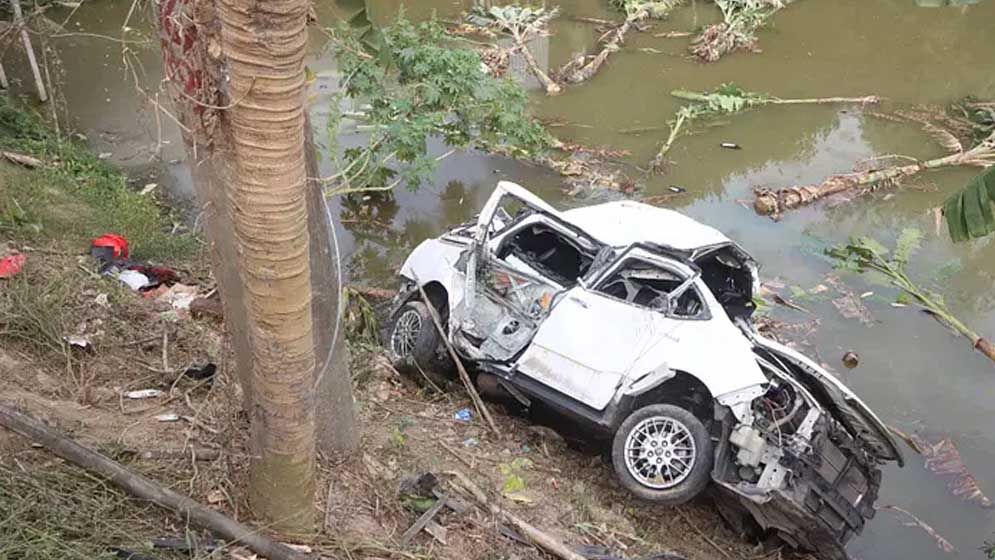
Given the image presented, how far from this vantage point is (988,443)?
8297 mm

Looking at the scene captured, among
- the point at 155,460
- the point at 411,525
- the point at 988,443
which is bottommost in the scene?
the point at 988,443

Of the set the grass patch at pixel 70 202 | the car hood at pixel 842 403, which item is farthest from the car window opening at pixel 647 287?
the grass patch at pixel 70 202

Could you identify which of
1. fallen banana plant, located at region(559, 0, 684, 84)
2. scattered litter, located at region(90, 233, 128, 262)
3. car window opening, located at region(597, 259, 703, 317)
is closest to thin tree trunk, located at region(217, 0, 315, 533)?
car window opening, located at region(597, 259, 703, 317)

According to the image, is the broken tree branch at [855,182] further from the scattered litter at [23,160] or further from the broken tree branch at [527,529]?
the scattered litter at [23,160]

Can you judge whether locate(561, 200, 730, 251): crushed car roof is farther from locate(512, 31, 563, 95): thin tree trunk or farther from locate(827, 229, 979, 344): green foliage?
locate(512, 31, 563, 95): thin tree trunk

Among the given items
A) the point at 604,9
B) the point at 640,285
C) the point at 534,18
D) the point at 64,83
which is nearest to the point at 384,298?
the point at 640,285

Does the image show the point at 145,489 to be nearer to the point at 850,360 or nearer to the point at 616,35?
the point at 850,360

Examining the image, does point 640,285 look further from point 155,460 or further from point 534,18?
point 534,18

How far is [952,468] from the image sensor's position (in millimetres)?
7895

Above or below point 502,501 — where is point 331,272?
above

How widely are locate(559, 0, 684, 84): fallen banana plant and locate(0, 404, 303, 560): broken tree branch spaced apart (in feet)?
40.7

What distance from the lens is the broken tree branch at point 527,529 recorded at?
5.12 metres

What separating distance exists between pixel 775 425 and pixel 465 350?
254cm

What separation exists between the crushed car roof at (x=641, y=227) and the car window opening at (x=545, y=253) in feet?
0.78
